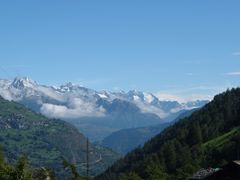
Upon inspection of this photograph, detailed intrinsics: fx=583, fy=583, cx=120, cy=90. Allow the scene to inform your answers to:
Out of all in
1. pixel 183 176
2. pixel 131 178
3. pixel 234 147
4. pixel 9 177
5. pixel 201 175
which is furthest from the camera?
pixel 234 147

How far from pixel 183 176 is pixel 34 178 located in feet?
280

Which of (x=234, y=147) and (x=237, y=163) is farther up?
(x=234, y=147)

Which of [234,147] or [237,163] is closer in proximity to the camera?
[237,163]

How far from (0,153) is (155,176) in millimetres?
64806

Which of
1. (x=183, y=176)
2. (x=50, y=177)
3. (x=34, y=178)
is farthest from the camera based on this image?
(x=183, y=176)

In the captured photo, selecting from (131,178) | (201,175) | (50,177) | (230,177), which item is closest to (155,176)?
(131,178)

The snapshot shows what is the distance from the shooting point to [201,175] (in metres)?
114

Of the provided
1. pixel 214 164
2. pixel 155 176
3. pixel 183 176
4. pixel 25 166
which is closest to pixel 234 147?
pixel 214 164

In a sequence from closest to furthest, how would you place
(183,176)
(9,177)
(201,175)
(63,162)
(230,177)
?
(9,177) < (63,162) < (230,177) < (201,175) < (183,176)

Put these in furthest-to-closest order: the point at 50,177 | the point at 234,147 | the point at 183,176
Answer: the point at 234,147, the point at 183,176, the point at 50,177

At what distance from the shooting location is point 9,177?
53031mm

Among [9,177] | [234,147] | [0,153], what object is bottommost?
[9,177]

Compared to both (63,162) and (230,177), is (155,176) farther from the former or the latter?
(63,162)

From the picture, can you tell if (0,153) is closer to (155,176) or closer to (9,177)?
(9,177)
